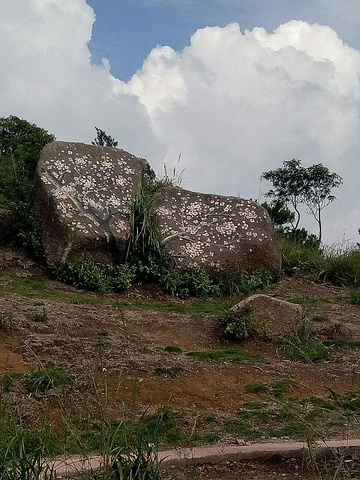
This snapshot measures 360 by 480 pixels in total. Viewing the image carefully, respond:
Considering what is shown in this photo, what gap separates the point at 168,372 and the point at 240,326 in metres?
1.88

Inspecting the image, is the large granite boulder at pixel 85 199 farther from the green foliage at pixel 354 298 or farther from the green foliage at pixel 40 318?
the green foliage at pixel 354 298

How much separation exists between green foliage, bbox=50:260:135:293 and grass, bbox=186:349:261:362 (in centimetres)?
284

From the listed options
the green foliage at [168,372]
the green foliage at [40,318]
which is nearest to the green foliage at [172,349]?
the green foliage at [168,372]

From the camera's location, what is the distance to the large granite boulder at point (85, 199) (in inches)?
384

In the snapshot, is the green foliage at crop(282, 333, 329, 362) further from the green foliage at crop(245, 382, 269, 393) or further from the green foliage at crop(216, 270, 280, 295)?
the green foliage at crop(216, 270, 280, 295)

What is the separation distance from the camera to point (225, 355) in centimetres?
684

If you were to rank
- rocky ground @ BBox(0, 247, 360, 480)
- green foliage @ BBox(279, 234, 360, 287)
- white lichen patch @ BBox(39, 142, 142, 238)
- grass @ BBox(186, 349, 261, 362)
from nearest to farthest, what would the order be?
rocky ground @ BBox(0, 247, 360, 480)
grass @ BBox(186, 349, 261, 362)
white lichen patch @ BBox(39, 142, 142, 238)
green foliage @ BBox(279, 234, 360, 287)

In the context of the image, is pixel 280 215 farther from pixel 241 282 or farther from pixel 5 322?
pixel 5 322

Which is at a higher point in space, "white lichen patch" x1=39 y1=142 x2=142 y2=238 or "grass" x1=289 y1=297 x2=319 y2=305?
"white lichen patch" x1=39 y1=142 x2=142 y2=238

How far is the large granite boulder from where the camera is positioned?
32.0 feet

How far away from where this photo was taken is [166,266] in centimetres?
→ 1017

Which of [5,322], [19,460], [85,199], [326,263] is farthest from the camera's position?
[326,263]

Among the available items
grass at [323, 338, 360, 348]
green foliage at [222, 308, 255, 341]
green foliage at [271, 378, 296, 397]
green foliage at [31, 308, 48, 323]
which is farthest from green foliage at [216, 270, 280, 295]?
green foliage at [271, 378, 296, 397]

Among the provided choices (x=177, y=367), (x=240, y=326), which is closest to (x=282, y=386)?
(x=177, y=367)
